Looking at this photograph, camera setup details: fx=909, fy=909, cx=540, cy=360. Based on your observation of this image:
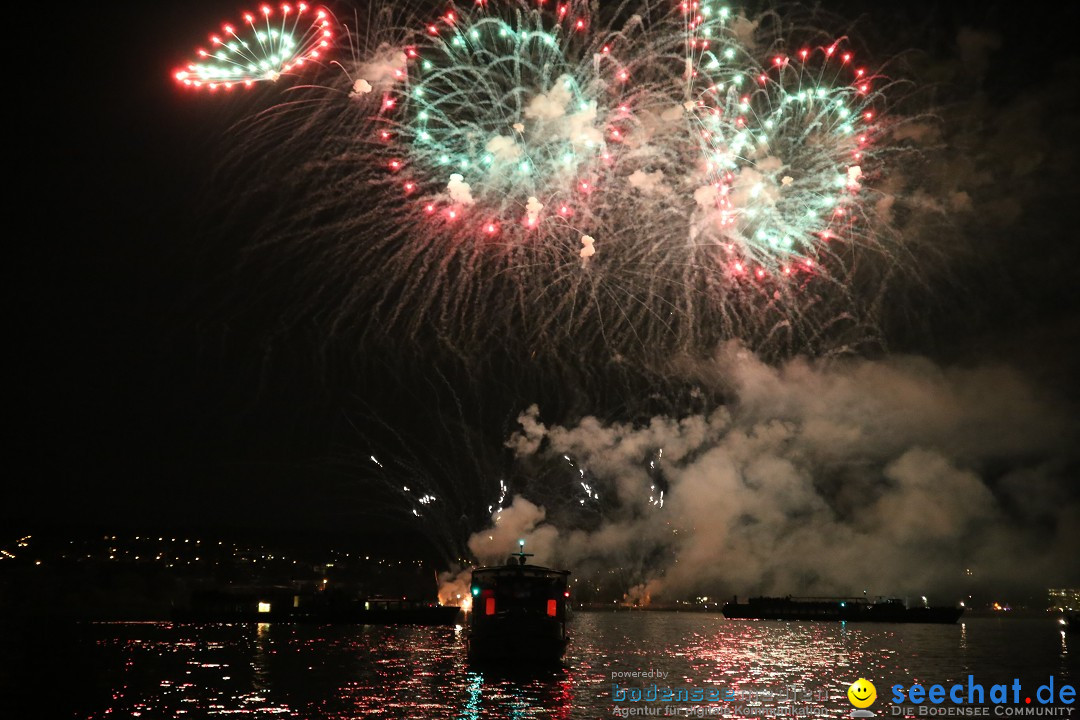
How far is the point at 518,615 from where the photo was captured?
49844 millimetres

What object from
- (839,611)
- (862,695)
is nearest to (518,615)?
(862,695)

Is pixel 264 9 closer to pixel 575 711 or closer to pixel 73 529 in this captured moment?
pixel 575 711

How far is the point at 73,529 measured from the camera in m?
172

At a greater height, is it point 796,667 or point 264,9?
point 264,9

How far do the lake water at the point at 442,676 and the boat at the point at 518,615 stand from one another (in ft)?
3.35

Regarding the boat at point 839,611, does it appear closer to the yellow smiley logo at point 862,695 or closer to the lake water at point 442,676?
the lake water at point 442,676

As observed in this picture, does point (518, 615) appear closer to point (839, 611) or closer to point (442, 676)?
point (442, 676)

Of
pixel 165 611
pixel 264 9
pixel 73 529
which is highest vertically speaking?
pixel 264 9

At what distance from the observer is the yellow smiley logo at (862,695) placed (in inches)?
1408

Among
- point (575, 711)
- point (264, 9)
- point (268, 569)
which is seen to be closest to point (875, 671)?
point (575, 711)

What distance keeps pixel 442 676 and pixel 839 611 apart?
13716 cm

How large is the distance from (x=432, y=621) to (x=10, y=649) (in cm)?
5942

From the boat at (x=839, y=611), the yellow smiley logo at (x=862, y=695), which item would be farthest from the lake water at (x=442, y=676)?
the boat at (x=839, y=611)

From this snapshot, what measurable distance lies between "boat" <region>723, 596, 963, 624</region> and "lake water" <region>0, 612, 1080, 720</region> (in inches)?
3071
